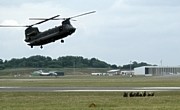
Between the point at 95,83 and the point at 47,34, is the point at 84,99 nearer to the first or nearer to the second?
the point at 47,34

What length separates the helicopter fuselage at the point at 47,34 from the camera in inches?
2333

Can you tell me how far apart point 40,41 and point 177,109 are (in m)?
Answer: 29.6

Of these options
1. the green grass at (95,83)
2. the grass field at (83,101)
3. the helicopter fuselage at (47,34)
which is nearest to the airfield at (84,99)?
the grass field at (83,101)

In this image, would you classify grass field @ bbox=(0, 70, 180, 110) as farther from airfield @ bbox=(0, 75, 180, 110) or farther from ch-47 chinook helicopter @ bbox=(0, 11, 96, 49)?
ch-47 chinook helicopter @ bbox=(0, 11, 96, 49)

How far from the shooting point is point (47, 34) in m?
60.4

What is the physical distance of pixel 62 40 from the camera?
57812 millimetres

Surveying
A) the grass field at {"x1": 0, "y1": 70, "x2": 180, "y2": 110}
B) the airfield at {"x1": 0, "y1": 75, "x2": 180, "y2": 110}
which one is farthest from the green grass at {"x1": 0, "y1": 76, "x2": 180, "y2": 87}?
the grass field at {"x1": 0, "y1": 70, "x2": 180, "y2": 110}

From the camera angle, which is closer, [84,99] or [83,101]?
[83,101]

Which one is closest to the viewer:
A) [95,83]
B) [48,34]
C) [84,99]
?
[84,99]

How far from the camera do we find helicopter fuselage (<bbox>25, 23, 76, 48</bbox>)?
59250 mm

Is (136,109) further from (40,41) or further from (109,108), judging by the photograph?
(40,41)

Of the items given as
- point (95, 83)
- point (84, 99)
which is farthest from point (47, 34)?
point (95, 83)

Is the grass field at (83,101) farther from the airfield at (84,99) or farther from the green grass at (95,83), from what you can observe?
the green grass at (95,83)

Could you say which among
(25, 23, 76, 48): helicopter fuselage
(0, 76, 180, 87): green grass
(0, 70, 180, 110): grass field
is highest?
(25, 23, 76, 48): helicopter fuselage
